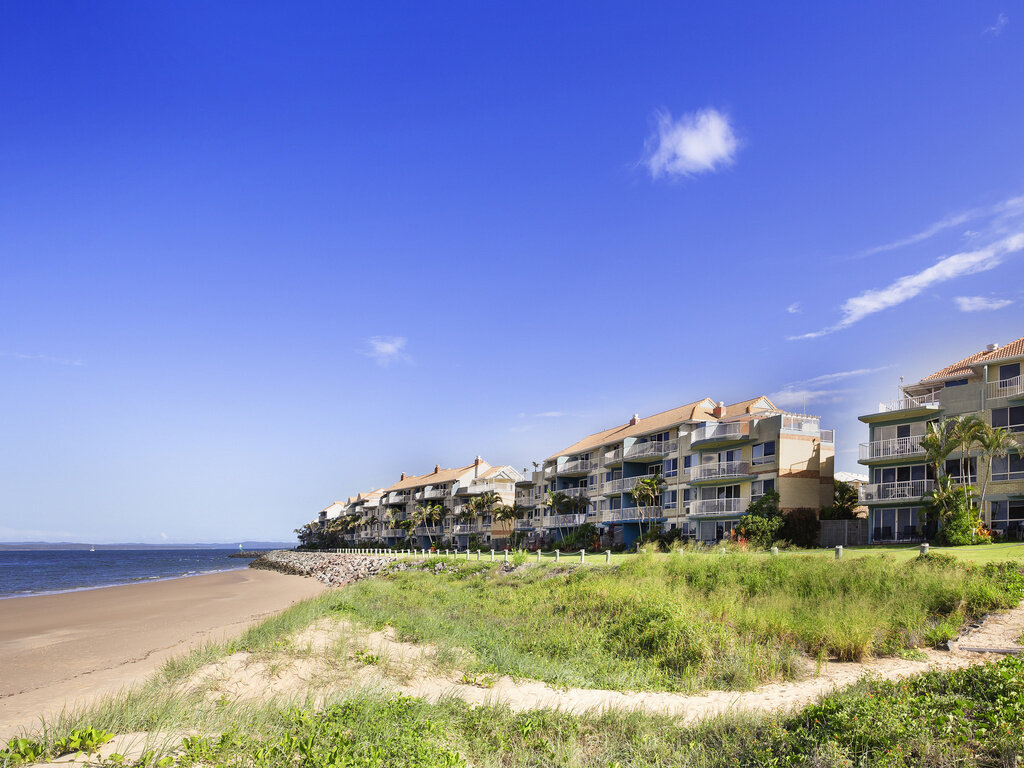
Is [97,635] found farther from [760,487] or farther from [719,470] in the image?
[760,487]

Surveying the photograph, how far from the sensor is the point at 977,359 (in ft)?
131

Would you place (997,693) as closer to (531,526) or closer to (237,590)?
(237,590)

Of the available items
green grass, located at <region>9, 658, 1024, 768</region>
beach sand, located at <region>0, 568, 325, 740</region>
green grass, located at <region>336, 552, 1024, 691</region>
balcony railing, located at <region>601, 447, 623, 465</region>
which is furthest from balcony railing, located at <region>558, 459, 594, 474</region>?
green grass, located at <region>9, 658, 1024, 768</region>

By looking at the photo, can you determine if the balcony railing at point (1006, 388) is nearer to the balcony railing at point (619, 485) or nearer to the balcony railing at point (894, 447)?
the balcony railing at point (894, 447)

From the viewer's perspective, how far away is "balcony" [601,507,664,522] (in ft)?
182

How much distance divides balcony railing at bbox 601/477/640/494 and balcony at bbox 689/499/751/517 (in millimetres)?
6411

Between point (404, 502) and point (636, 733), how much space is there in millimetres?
107004

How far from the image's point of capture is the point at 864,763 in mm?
8164

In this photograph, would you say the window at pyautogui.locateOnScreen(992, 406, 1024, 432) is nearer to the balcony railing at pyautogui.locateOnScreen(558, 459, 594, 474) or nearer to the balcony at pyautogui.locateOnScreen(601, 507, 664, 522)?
the balcony at pyautogui.locateOnScreen(601, 507, 664, 522)

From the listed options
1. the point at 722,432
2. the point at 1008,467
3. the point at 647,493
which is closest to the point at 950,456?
the point at 1008,467

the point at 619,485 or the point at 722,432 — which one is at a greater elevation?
the point at 722,432

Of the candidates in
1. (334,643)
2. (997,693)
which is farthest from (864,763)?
(334,643)

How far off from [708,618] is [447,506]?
83378 mm

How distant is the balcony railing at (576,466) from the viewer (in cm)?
6731
